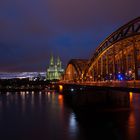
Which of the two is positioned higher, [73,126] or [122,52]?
[122,52]

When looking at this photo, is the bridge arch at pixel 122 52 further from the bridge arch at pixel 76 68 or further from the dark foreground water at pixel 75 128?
the bridge arch at pixel 76 68

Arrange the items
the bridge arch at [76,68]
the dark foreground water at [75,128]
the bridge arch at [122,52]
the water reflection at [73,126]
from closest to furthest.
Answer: the dark foreground water at [75,128], the water reflection at [73,126], the bridge arch at [122,52], the bridge arch at [76,68]

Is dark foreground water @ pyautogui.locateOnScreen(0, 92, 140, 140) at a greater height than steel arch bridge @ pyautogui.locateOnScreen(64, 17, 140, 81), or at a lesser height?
lesser

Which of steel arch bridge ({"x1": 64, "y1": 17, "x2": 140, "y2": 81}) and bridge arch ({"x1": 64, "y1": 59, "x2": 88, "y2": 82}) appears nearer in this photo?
steel arch bridge ({"x1": 64, "y1": 17, "x2": 140, "y2": 81})

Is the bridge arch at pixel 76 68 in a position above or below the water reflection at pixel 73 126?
above

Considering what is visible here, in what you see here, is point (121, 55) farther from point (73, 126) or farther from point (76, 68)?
point (76, 68)

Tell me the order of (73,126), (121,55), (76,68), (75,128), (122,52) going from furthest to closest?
1. (76,68)
2. (121,55)
3. (122,52)
4. (73,126)
5. (75,128)

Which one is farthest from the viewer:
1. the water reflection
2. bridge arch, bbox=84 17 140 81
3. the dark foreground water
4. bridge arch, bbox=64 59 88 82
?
bridge arch, bbox=64 59 88 82

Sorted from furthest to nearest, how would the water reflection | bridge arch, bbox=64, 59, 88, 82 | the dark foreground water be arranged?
1. bridge arch, bbox=64, 59, 88, 82
2. the water reflection
3. the dark foreground water

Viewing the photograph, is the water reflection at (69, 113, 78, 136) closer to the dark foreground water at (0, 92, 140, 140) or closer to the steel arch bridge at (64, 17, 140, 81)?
the dark foreground water at (0, 92, 140, 140)

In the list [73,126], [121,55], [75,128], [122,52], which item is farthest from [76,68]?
[75,128]

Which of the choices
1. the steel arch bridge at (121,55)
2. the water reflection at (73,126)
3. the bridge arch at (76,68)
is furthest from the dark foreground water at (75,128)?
the bridge arch at (76,68)

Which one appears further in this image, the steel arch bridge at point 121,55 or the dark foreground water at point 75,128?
the steel arch bridge at point 121,55

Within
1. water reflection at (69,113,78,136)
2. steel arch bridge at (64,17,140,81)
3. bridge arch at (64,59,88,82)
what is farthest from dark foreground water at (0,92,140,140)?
bridge arch at (64,59,88,82)
